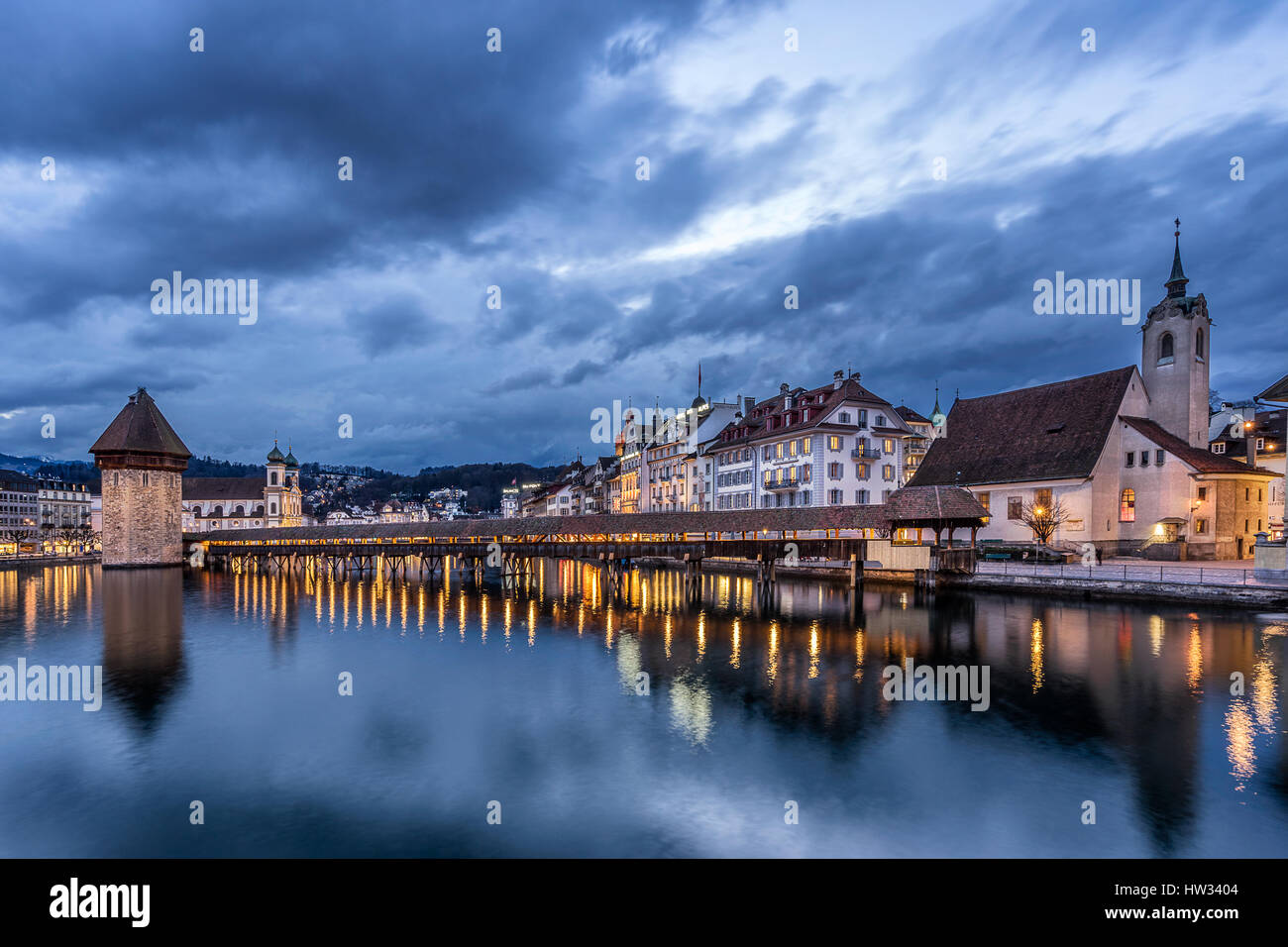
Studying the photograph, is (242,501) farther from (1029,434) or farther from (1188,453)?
(1188,453)

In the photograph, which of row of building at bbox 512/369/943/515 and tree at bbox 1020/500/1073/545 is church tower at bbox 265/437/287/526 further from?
tree at bbox 1020/500/1073/545

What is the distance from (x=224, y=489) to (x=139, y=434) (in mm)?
41365

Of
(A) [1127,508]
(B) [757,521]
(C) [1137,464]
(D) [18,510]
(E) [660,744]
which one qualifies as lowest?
(E) [660,744]

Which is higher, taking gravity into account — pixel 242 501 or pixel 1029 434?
pixel 1029 434

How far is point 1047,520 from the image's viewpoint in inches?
1555

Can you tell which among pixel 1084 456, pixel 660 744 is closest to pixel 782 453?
pixel 1084 456

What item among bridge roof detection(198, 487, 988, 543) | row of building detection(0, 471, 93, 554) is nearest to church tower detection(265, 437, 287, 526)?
row of building detection(0, 471, 93, 554)

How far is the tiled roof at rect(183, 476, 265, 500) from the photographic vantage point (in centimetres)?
9581

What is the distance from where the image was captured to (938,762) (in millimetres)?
12102

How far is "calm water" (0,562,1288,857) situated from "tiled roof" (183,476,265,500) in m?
76.4

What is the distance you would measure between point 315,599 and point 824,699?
104 ft
